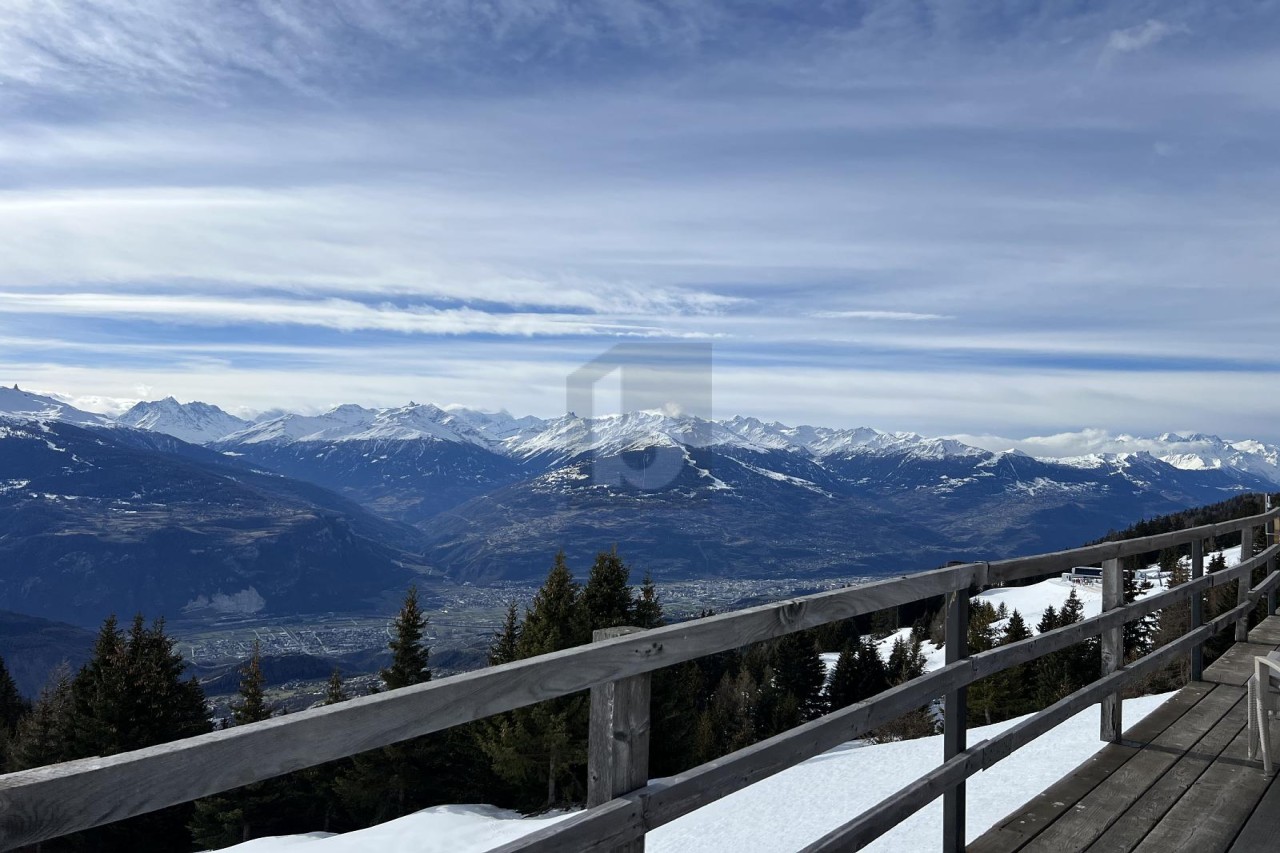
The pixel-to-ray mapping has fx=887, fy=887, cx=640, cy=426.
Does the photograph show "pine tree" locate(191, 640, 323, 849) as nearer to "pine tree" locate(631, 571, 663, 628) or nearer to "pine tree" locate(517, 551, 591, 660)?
"pine tree" locate(517, 551, 591, 660)

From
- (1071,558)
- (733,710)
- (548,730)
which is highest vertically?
(1071,558)

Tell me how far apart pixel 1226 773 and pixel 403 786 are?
2928cm

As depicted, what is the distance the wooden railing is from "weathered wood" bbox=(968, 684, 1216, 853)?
376 mm

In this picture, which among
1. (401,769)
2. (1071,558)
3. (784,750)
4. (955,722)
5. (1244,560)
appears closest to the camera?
(784,750)

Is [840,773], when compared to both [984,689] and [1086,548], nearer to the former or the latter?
[1086,548]

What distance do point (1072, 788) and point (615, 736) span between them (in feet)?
12.3

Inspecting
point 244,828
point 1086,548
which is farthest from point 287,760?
point 244,828

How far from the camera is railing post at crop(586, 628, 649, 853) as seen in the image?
2.44 m

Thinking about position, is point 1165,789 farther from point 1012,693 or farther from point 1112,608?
point 1012,693

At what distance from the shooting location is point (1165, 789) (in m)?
5.03

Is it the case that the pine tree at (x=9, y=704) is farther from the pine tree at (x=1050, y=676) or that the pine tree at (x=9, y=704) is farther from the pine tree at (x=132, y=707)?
the pine tree at (x=1050, y=676)

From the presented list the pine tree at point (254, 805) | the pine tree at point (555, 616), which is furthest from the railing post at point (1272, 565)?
the pine tree at point (254, 805)

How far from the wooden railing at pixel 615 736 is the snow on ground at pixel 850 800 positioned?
6.28ft

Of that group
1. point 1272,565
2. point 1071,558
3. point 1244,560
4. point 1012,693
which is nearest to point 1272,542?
point 1272,565
